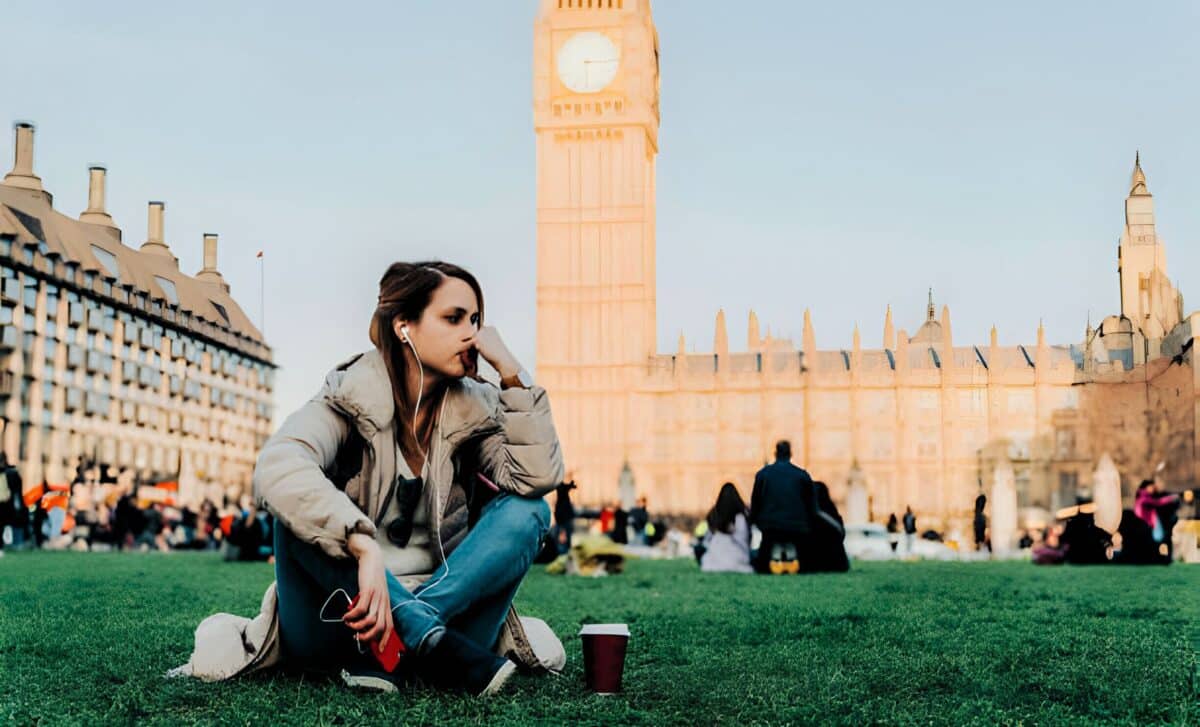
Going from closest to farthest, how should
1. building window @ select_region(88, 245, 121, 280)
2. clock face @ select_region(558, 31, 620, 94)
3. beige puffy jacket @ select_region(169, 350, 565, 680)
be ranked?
beige puffy jacket @ select_region(169, 350, 565, 680) → building window @ select_region(88, 245, 121, 280) → clock face @ select_region(558, 31, 620, 94)

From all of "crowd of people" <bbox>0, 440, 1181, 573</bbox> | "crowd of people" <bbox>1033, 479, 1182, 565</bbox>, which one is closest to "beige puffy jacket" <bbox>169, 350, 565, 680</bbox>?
"crowd of people" <bbox>0, 440, 1181, 573</bbox>

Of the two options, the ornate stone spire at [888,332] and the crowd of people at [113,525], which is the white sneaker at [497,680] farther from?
the ornate stone spire at [888,332]

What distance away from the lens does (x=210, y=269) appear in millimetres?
51812

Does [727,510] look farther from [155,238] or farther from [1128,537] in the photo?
[155,238]

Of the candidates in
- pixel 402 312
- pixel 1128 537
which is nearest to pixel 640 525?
pixel 1128 537

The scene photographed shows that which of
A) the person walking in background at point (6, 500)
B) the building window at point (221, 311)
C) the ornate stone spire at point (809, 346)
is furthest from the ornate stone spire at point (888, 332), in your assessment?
the person walking in background at point (6, 500)

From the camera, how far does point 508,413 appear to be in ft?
10.7

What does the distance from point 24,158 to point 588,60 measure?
2560cm

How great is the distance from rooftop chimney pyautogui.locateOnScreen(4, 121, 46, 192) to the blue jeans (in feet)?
130

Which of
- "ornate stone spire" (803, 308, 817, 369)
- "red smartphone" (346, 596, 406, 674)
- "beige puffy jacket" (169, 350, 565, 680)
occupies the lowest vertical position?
"red smartphone" (346, 596, 406, 674)

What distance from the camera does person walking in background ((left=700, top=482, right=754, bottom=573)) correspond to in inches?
488

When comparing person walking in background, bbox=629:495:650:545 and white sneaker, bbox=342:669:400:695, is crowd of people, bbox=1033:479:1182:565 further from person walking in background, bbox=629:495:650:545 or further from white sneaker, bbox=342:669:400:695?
person walking in background, bbox=629:495:650:545

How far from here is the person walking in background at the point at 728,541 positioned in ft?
40.7

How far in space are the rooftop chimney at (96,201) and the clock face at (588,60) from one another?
1982cm
